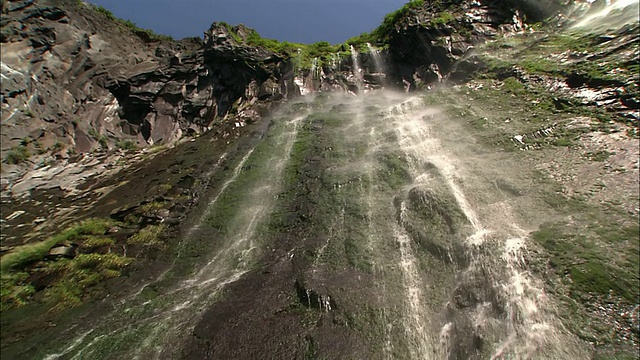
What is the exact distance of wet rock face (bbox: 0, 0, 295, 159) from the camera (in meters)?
20.4

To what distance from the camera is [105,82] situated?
2447cm

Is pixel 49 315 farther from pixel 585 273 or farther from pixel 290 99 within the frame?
pixel 290 99

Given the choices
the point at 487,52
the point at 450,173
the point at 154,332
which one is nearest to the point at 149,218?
the point at 154,332

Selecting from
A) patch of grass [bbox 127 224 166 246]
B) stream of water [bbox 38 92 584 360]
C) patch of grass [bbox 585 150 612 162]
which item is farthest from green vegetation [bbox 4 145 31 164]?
patch of grass [bbox 585 150 612 162]

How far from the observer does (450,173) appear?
12312mm

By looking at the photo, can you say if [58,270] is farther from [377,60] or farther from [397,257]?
[377,60]

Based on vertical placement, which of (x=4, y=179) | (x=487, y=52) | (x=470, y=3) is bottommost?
(x=4, y=179)

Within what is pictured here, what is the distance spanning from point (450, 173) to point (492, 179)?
4.42ft

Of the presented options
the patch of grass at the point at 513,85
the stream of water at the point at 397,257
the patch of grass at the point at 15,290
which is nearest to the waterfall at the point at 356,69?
the stream of water at the point at 397,257

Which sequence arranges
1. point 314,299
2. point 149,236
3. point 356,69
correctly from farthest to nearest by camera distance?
1. point 356,69
2. point 149,236
3. point 314,299

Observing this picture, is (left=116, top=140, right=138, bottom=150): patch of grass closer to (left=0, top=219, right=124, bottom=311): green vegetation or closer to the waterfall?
(left=0, top=219, right=124, bottom=311): green vegetation

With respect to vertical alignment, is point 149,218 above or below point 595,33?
below

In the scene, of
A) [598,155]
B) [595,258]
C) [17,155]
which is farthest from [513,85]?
[17,155]

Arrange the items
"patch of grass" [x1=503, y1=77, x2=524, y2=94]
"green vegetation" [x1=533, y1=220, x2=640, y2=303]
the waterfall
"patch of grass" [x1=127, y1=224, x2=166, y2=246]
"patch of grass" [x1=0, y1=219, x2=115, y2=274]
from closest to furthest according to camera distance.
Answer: "green vegetation" [x1=533, y1=220, x2=640, y2=303] < "patch of grass" [x1=0, y1=219, x2=115, y2=274] < "patch of grass" [x1=127, y1=224, x2=166, y2=246] < "patch of grass" [x1=503, y1=77, x2=524, y2=94] < the waterfall
